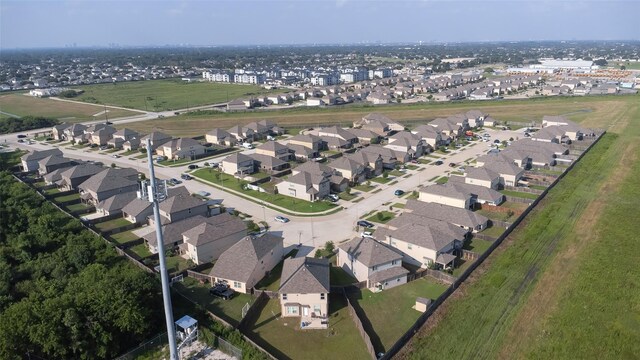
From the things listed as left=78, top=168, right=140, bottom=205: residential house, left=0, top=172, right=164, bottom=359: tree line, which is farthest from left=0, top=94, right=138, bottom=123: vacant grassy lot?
left=0, top=172, right=164, bottom=359: tree line

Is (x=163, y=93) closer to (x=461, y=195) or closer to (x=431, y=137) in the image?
(x=431, y=137)

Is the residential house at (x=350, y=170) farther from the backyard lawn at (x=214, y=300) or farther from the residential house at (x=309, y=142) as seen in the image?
the backyard lawn at (x=214, y=300)

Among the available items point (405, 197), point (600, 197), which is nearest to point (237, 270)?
point (405, 197)

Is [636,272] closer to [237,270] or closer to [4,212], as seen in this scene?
[237,270]

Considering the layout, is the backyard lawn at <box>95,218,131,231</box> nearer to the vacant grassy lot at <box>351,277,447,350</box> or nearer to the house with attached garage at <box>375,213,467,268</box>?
the house with attached garage at <box>375,213,467,268</box>

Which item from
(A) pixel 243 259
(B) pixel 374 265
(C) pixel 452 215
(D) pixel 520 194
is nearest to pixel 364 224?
(C) pixel 452 215

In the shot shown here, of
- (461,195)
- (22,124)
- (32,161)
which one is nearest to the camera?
(461,195)
